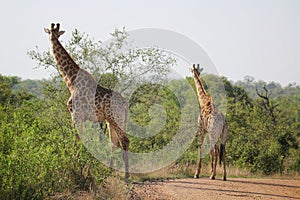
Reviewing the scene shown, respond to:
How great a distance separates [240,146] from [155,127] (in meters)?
2.96

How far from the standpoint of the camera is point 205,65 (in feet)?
44.4

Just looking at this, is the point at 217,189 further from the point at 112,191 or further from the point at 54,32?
the point at 54,32

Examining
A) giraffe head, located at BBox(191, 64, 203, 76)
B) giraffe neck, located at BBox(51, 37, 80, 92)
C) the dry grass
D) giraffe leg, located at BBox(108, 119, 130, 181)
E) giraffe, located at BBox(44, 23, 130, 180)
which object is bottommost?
the dry grass

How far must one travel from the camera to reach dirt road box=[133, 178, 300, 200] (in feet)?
29.9

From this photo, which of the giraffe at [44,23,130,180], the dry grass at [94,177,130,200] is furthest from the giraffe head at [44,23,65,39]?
the dry grass at [94,177,130,200]

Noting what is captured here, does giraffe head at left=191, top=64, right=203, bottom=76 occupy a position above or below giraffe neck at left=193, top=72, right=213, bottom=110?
above

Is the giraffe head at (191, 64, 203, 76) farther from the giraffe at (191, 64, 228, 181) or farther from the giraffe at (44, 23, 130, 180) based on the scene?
the giraffe at (44, 23, 130, 180)

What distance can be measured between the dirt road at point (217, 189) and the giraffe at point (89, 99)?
1290 mm

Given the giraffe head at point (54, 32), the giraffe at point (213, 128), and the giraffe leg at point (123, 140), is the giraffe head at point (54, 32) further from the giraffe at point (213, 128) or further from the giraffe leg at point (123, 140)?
the giraffe at point (213, 128)

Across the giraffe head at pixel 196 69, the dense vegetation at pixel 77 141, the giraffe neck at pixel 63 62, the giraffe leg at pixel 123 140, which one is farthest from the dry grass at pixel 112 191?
the giraffe head at pixel 196 69

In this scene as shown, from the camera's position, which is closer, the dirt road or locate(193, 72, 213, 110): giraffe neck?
the dirt road

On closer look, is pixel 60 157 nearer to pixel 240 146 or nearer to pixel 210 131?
pixel 210 131

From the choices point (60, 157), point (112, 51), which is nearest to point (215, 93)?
point (112, 51)

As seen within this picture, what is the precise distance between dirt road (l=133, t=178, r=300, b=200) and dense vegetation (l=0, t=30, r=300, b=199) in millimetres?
1269
